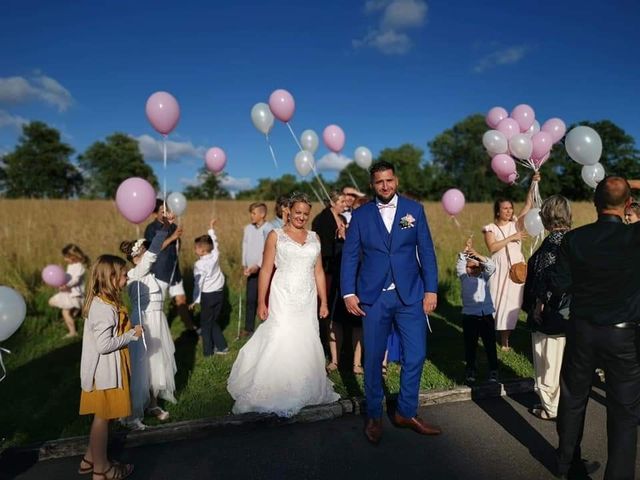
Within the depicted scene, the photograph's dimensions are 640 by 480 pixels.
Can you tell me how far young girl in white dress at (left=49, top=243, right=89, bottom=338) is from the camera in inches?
304

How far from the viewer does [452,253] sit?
12203 millimetres

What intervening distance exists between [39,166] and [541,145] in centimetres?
6957

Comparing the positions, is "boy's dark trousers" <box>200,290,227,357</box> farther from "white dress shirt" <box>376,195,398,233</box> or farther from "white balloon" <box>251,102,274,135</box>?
"white dress shirt" <box>376,195,398,233</box>

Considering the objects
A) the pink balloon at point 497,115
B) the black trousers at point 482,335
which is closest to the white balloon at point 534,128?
→ the pink balloon at point 497,115

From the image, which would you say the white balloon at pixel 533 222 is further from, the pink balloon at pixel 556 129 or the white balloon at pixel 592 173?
the pink balloon at pixel 556 129

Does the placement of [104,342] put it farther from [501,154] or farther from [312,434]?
[501,154]

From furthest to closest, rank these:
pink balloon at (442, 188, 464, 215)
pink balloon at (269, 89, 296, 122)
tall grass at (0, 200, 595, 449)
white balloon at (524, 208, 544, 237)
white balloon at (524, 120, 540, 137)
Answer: white balloon at (524, 120, 540, 137) → pink balloon at (269, 89, 296, 122) → pink balloon at (442, 188, 464, 215) → white balloon at (524, 208, 544, 237) → tall grass at (0, 200, 595, 449)

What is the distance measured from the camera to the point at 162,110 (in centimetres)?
527

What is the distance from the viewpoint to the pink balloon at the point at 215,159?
7.56m

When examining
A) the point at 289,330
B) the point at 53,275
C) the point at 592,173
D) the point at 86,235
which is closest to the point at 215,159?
the point at 53,275

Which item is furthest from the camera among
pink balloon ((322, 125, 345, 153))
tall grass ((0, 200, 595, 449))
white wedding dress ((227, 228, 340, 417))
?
pink balloon ((322, 125, 345, 153))

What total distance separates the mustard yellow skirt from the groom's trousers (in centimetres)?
206

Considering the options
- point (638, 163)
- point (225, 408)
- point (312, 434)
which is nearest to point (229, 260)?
point (225, 408)

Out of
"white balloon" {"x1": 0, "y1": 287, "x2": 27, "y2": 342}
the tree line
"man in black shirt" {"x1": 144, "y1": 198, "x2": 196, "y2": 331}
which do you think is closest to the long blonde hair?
"white balloon" {"x1": 0, "y1": 287, "x2": 27, "y2": 342}
